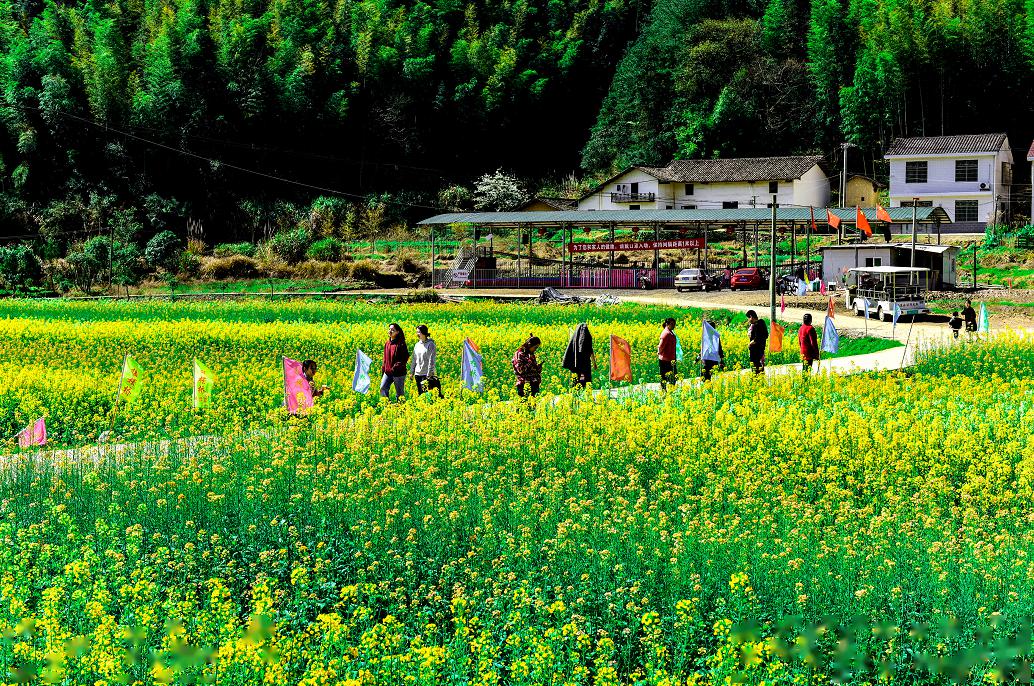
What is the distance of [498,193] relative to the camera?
77.9 metres

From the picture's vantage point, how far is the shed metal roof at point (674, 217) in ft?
158

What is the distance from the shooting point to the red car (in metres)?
46.1

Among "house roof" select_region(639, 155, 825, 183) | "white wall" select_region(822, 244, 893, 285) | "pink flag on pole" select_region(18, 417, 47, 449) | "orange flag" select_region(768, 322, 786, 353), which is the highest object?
"house roof" select_region(639, 155, 825, 183)

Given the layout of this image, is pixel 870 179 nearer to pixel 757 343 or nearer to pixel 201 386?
pixel 757 343

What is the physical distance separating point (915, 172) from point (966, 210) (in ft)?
10.7

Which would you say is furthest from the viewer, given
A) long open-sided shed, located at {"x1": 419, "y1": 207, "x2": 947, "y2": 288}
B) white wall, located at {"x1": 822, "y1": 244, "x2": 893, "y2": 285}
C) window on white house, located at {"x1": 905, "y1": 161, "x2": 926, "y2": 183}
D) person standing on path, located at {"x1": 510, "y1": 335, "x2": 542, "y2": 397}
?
window on white house, located at {"x1": 905, "y1": 161, "x2": 926, "y2": 183}

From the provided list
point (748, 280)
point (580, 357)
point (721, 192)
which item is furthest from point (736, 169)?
point (580, 357)

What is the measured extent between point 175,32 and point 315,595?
76547mm

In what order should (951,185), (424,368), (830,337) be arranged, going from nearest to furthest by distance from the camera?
(424,368) → (830,337) → (951,185)

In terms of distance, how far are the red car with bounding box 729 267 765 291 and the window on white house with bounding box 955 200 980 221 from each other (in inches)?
822

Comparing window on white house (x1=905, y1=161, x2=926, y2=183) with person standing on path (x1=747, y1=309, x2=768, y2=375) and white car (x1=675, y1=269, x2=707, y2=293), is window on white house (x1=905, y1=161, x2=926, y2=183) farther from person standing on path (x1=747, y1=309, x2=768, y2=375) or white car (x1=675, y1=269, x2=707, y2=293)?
person standing on path (x1=747, y1=309, x2=768, y2=375)

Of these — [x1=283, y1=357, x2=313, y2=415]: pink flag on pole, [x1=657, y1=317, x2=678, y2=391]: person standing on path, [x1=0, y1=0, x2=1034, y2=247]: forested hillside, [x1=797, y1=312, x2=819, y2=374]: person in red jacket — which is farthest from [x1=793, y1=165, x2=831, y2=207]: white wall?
[x1=283, y1=357, x2=313, y2=415]: pink flag on pole

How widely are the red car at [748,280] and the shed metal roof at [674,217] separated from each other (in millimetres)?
2206

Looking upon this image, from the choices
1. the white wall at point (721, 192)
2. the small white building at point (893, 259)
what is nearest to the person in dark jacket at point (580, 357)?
the small white building at point (893, 259)
